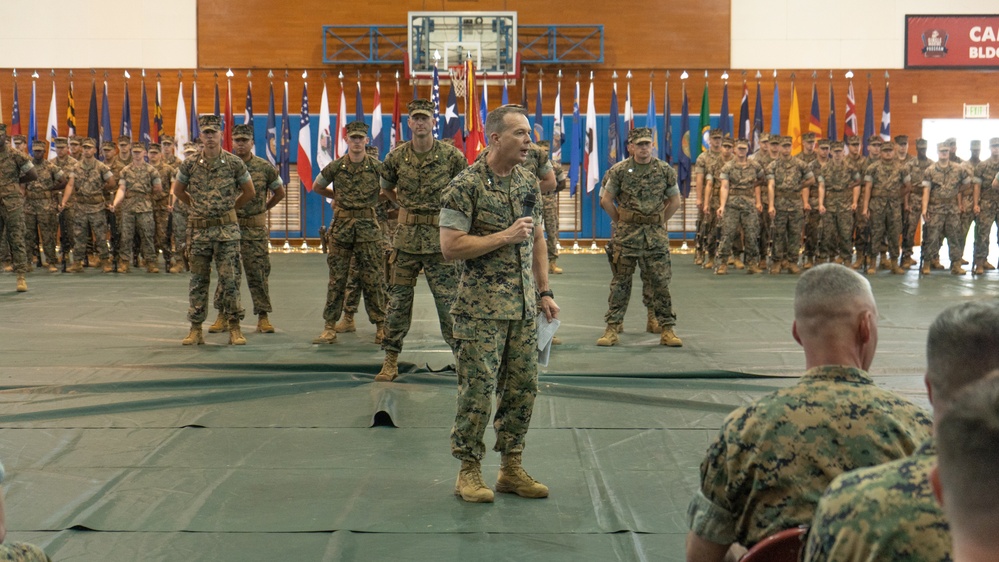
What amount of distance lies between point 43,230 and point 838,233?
36.8ft

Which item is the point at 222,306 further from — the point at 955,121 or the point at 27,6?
the point at 955,121

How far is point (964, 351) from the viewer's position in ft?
5.83

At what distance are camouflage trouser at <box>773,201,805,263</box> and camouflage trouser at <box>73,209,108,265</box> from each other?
9.38 m

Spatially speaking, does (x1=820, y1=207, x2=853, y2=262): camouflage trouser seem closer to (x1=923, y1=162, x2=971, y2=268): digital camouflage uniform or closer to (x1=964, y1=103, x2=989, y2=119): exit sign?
(x1=923, y1=162, x2=971, y2=268): digital camouflage uniform

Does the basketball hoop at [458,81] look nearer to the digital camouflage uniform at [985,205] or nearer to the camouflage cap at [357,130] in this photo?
the camouflage cap at [357,130]

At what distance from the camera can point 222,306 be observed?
8883 mm

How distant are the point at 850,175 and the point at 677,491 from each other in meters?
11.4

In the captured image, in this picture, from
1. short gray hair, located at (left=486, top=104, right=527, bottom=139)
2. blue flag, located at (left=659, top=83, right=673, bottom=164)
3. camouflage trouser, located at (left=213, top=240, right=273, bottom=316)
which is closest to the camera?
short gray hair, located at (left=486, top=104, right=527, bottom=139)

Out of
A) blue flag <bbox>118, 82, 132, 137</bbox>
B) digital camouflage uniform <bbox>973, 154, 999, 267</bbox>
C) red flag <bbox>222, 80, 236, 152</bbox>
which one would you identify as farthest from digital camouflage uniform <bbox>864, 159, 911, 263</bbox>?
blue flag <bbox>118, 82, 132, 137</bbox>

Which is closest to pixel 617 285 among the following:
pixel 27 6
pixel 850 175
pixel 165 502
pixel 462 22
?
pixel 165 502

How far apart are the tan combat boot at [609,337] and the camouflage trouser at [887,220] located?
7529mm

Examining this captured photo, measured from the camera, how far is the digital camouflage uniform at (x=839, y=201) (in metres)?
14.9

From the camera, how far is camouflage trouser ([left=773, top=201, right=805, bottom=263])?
14602 mm

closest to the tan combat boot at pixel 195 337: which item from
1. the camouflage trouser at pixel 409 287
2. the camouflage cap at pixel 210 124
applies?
the camouflage cap at pixel 210 124
